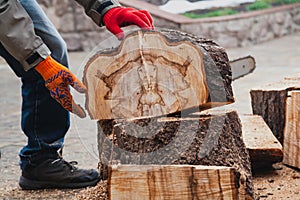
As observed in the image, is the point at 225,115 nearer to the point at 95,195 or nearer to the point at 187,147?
the point at 187,147

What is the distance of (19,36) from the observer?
2008mm

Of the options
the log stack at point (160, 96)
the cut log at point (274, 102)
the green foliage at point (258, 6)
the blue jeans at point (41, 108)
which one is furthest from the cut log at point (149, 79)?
the green foliage at point (258, 6)

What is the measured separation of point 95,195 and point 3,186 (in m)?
0.72

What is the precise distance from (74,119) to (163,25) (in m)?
4.55

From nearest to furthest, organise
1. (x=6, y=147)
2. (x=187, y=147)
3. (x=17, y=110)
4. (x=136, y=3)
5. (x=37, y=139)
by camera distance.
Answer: (x=187, y=147)
(x=37, y=139)
(x=6, y=147)
(x=17, y=110)
(x=136, y=3)

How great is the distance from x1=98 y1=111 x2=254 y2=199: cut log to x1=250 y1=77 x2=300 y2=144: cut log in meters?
0.79

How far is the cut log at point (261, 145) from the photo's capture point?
97.3 inches

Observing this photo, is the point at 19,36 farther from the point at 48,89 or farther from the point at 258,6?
the point at 258,6

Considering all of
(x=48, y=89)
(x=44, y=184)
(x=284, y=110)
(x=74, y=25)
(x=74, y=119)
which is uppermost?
(x=48, y=89)

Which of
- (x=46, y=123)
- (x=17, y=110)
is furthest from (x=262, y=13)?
(x=46, y=123)

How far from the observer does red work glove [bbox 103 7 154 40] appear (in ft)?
6.99

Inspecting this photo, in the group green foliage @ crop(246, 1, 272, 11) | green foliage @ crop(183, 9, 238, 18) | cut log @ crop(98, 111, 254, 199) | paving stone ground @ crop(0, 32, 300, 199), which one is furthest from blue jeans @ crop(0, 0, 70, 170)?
green foliage @ crop(246, 1, 272, 11)

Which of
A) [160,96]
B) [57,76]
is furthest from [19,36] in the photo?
[160,96]

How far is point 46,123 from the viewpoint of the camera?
254cm
